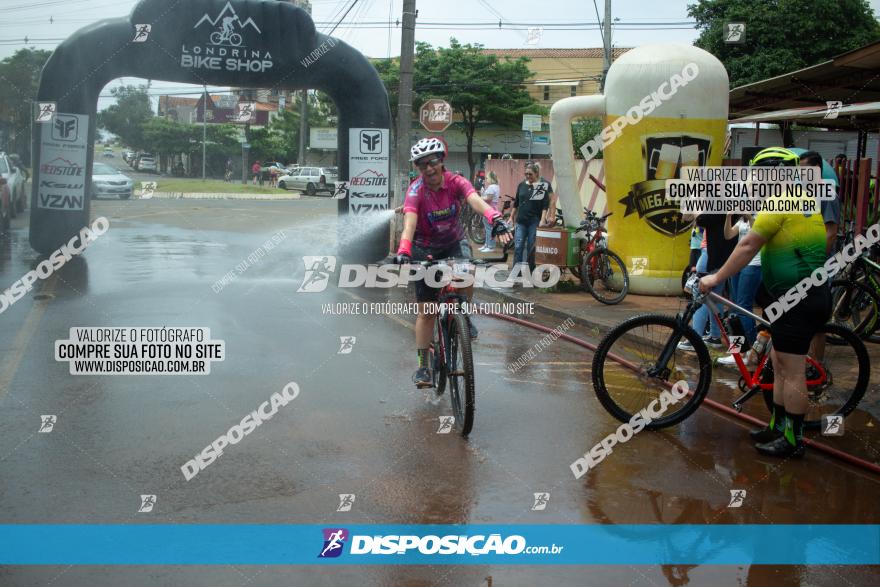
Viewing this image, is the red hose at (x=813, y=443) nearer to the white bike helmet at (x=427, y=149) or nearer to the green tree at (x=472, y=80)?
the white bike helmet at (x=427, y=149)

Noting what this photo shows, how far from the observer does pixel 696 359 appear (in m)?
6.67

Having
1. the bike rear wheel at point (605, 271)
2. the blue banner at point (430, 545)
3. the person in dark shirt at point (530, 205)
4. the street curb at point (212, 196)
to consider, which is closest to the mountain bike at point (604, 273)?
the bike rear wheel at point (605, 271)

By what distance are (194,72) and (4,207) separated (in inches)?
221

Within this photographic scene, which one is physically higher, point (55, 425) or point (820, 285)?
point (820, 285)

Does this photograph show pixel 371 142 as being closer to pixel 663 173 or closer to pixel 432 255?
pixel 663 173

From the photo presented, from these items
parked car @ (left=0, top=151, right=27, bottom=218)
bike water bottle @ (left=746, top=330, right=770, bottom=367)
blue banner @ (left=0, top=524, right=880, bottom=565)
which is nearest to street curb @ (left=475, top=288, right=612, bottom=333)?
bike water bottle @ (left=746, top=330, right=770, bottom=367)

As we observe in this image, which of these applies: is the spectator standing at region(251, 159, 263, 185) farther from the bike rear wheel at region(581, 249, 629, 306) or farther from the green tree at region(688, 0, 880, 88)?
the bike rear wheel at region(581, 249, 629, 306)

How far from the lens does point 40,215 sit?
1489 centimetres

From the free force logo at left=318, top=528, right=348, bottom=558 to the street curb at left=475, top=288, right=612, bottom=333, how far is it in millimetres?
6351

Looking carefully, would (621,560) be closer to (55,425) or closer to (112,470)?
(112,470)

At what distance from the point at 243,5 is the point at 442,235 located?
10429 mm

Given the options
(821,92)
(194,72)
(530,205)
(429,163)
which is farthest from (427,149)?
(821,92)

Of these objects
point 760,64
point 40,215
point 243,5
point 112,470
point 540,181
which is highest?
point 760,64

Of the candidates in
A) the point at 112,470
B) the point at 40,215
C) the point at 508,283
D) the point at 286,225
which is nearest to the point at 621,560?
the point at 112,470
